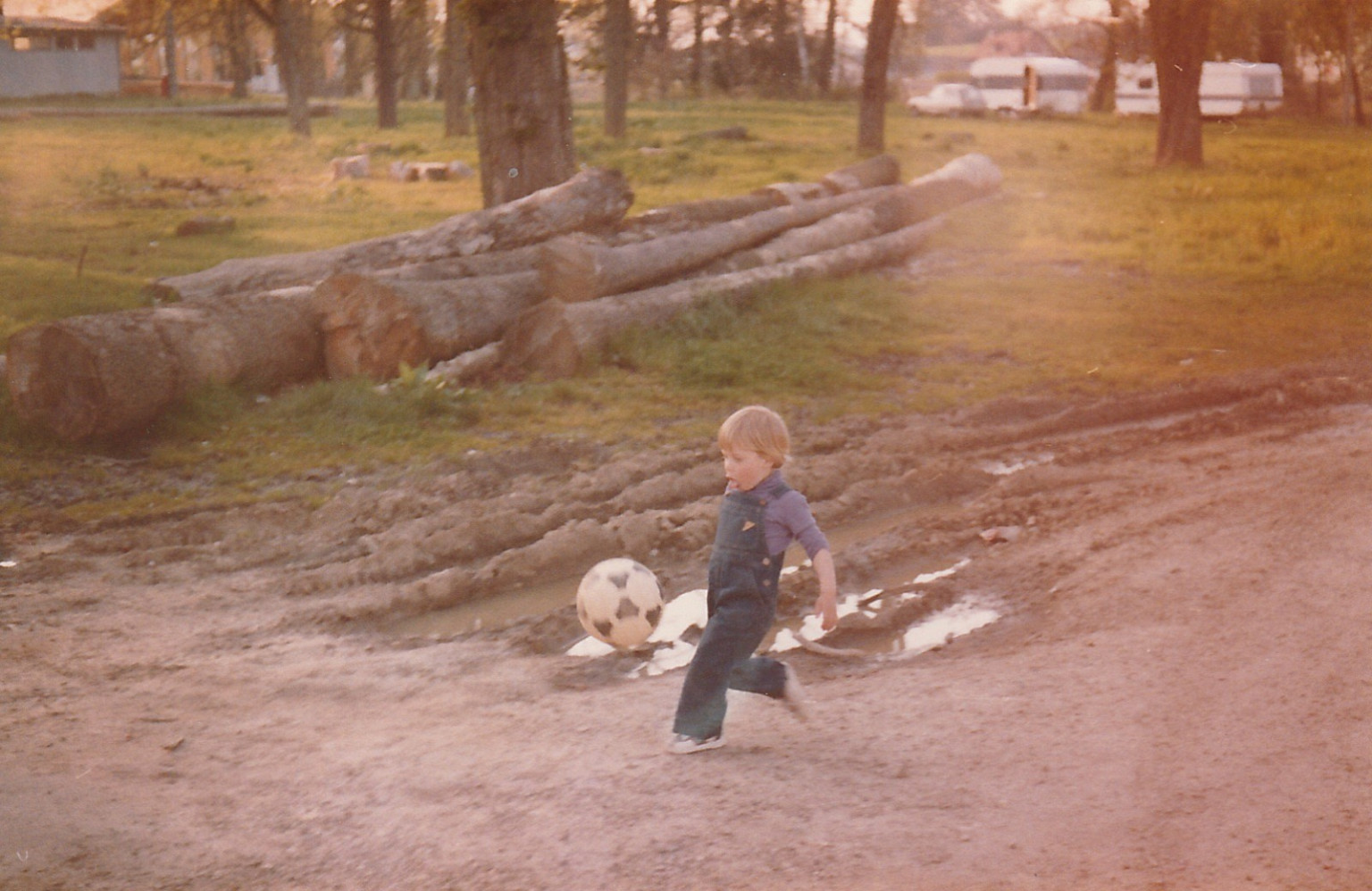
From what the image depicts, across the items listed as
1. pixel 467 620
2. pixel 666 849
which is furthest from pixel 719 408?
pixel 666 849

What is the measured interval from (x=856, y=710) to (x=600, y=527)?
8.51 feet

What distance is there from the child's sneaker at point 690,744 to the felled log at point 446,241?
738 cm

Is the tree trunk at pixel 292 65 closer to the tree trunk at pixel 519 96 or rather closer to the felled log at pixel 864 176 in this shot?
the felled log at pixel 864 176

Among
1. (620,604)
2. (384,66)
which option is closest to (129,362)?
(620,604)

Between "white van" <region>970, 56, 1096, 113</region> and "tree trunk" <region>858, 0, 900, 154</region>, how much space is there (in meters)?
26.9

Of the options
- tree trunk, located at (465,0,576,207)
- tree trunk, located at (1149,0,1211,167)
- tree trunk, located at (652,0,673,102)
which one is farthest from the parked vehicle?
tree trunk, located at (465,0,576,207)

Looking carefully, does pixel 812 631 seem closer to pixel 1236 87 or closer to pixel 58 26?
pixel 1236 87

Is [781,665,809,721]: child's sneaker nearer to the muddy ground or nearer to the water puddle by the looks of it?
the muddy ground

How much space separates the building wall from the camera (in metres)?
46.3

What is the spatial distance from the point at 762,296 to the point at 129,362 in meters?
6.45

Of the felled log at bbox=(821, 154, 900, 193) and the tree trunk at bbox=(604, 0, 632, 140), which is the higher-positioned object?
the tree trunk at bbox=(604, 0, 632, 140)

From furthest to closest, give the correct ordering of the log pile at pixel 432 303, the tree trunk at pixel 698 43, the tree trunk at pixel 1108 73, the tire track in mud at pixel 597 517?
the tree trunk at pixel 698 43 → the tree trunk at pixel 1108 73 → the log pile at pixel 432 303 → the tire track in mud at pixel 597 517

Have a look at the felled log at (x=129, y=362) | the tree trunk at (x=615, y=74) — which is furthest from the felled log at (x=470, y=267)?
the tree trunk at (x=615, y=74)

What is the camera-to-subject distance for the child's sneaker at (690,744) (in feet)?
15.3
